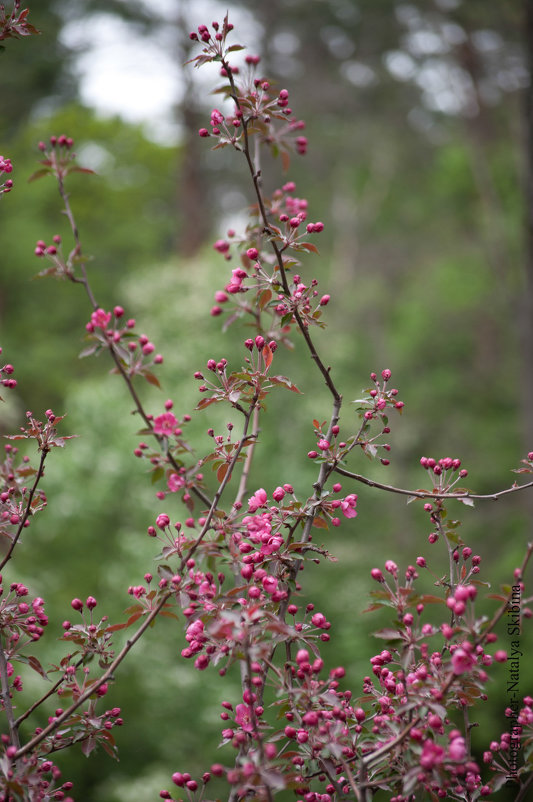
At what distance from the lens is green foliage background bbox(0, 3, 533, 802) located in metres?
6.61

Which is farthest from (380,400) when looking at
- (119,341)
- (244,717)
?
(244,717)

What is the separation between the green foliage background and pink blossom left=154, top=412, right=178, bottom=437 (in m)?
3.30

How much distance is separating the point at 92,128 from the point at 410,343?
604 cm

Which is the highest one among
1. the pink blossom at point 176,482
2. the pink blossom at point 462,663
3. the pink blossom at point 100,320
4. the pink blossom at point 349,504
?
the pink blossom at point 100,320

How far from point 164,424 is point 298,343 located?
6.37m

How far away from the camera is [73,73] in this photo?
26.5 feet

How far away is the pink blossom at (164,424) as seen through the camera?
1.39m

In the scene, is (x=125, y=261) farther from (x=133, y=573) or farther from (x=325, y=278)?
(x=133, y=573)

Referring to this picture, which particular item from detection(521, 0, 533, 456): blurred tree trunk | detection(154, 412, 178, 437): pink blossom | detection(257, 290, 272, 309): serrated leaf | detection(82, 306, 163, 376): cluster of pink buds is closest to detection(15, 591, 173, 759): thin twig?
detection(154, 412, 178, 437): pink blossom

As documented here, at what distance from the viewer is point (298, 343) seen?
7.71m

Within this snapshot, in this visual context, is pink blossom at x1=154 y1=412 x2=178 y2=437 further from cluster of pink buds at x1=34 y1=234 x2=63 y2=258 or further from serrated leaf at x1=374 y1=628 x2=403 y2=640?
serrated leaf at x1=374 y1=628 x2=403 y2=640

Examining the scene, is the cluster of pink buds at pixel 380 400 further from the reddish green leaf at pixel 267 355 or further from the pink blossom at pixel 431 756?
the pink blossom at pixel 431 756

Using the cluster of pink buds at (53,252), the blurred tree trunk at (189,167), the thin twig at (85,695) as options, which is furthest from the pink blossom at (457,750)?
the blurred tree trunk at (189,167)

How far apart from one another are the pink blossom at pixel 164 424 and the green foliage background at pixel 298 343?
3296 millimetres
